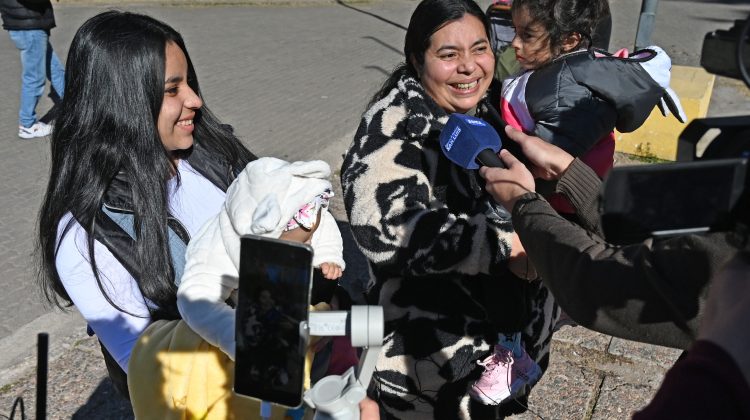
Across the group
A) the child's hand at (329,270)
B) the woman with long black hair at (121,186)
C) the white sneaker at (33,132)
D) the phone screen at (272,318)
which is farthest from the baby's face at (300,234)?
the white sneaker at (33,132)

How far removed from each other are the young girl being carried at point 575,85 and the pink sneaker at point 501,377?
52 centimetres

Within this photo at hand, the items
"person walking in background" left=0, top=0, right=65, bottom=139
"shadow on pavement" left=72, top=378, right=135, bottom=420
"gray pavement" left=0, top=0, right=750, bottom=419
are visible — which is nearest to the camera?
"shadow on pavement" left=72, top=378, right=135, bottom=420

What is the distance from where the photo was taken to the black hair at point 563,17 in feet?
8.59

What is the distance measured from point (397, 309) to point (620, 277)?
885 mm

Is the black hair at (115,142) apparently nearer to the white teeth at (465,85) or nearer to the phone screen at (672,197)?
the white teeth at (465,85)

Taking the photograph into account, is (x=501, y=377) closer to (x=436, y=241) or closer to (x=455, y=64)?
(x=436, y=241)

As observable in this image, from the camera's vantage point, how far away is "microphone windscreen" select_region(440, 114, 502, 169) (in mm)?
1903

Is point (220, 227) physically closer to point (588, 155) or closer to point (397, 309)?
point (397, 309)

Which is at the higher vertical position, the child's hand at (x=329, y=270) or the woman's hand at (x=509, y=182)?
the woman's hand at (x=509, y=182)

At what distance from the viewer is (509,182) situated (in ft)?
5.85

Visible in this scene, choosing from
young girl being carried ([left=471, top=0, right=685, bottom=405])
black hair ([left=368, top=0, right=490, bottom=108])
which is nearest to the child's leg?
young girl being carried ([left=471, top=0, right=685, bottom=405])

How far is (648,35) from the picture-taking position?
19.8ft

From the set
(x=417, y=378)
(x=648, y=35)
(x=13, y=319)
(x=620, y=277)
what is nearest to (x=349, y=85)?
(x=648, y=35)

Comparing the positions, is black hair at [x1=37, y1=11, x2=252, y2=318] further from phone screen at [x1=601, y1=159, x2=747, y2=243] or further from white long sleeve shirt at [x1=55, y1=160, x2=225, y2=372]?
phone screen at [x1=601, y1=159, x2=747, y2=243]
